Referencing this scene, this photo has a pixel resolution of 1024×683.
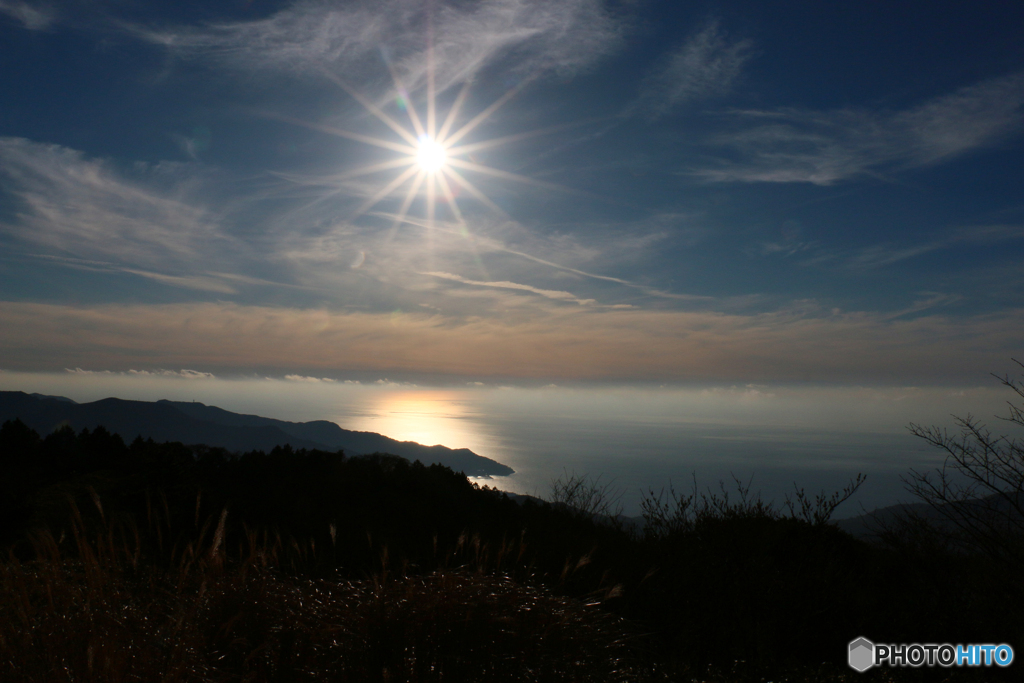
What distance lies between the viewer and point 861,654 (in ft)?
16.6

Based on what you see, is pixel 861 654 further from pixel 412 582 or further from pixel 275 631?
pixel 275 631

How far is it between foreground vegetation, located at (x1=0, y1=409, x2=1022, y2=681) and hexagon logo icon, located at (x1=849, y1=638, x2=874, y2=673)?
0.15 metres

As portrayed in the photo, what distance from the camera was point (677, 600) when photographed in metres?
5.80

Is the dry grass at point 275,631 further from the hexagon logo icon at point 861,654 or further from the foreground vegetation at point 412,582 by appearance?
the hexagon logo icon at point 861,654

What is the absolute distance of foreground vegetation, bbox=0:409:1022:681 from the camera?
3.36 meters

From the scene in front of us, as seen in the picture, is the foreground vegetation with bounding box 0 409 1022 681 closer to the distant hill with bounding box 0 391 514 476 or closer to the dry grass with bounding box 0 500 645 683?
the dry grass with bounding box 0 500 645 683

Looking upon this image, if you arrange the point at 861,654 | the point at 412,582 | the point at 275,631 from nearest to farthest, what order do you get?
the point at 275,631 → the point at 412,582 → the point at 861,654

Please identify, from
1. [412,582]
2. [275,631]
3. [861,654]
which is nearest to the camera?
[275,631]

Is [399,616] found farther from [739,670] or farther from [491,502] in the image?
[491,502]

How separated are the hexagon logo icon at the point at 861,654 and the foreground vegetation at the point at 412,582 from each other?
152 millimetres

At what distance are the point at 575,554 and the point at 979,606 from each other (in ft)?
16.8

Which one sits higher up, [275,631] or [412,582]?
[412,582]

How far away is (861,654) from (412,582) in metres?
4.74

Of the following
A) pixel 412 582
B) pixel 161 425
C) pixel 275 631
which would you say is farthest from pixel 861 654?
pixel 161 425
